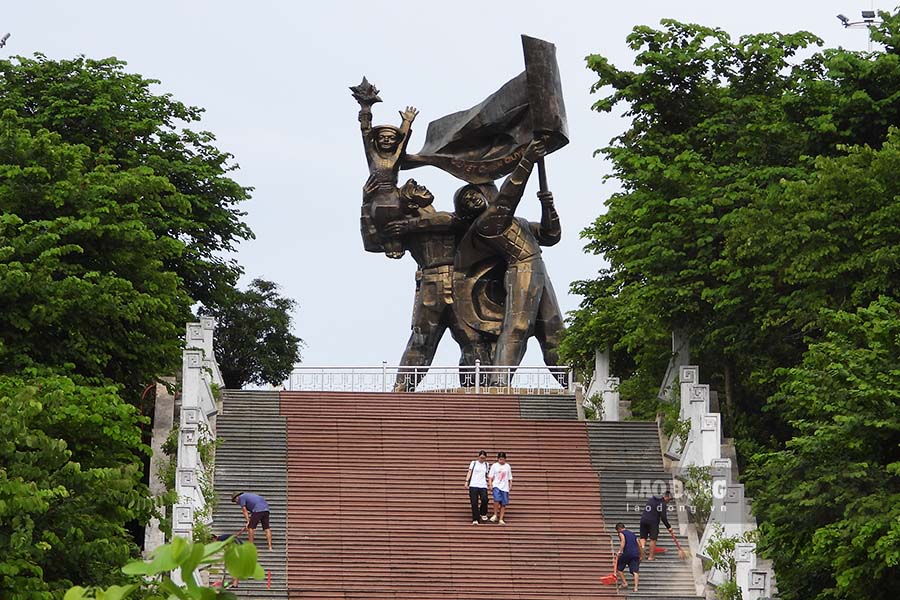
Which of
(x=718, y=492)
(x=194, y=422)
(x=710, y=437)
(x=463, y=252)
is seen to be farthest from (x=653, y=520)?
(x=463, y=252)

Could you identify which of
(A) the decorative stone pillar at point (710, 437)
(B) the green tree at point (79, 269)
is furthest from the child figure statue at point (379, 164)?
(A) the decorative stone pillar at point (710, 437)

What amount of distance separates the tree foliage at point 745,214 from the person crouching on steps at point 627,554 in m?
2.13

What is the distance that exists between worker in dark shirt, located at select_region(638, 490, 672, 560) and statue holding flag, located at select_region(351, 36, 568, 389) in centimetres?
1371

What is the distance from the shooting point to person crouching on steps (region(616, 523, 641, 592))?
28.0 m

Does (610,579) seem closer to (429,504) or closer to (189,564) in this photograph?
(429,504)

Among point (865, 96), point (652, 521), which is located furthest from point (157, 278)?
point (865, 96)

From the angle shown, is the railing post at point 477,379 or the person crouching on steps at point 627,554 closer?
the person crouching on steps at point 627,554

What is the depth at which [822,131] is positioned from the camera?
116 feet

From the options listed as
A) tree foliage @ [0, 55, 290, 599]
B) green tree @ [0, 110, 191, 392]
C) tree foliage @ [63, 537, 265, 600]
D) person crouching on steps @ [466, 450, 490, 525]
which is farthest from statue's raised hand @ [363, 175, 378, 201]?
tree foliage @ [63, 537, 265, 600]

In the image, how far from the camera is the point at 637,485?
3269 cm

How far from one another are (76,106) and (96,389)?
15.5 meters

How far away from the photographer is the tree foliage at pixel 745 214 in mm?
32375

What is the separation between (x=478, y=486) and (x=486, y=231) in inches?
545

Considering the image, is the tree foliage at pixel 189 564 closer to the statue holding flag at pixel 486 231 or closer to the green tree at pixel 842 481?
the green tree at pixel 842 481
